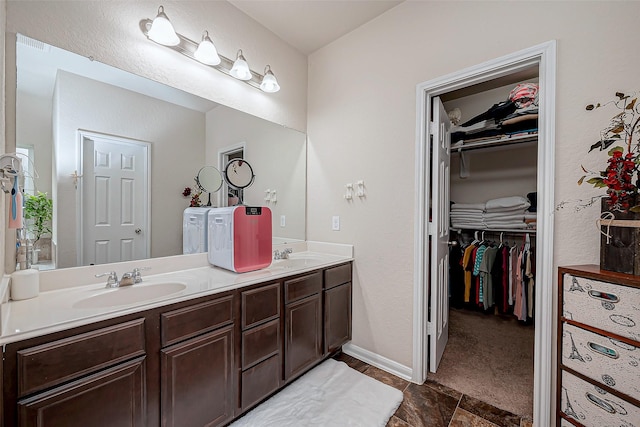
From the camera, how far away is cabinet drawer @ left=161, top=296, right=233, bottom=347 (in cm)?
119

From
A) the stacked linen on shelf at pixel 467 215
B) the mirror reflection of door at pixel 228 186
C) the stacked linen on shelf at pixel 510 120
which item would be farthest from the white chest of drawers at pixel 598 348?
the mirror reflection of door at pixel 228 186

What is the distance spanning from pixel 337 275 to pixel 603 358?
4.74 ft

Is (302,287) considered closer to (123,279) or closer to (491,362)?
(123,279)

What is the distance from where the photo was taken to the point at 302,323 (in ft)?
6.01

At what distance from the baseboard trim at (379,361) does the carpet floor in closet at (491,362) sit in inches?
7.1

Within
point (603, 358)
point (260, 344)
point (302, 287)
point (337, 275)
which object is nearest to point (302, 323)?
point (302, 287)

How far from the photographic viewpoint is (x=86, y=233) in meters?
1.43

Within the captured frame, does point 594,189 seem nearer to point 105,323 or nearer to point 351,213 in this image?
point 351,213

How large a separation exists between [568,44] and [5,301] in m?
2.79

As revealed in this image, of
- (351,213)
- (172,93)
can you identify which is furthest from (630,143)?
(172,93)

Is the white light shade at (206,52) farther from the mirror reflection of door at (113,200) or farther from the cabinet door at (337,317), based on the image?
the cabinet door at (337,317)

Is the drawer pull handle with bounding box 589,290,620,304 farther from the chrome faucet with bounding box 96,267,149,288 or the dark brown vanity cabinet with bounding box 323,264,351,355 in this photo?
the chrome faucet with bounding box 96,267,149,288

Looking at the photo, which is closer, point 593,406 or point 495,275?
point 593,406

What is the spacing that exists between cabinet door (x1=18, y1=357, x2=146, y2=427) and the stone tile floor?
1301mm
